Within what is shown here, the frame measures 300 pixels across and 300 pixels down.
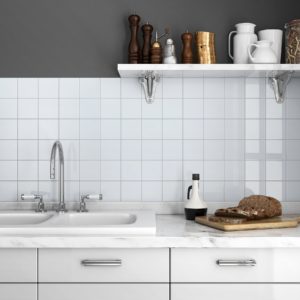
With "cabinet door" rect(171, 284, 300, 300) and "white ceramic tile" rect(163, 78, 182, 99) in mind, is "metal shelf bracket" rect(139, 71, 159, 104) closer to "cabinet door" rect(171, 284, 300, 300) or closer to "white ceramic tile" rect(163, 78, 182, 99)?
"white ceramic tile" rect(163, 78, 182, 99)

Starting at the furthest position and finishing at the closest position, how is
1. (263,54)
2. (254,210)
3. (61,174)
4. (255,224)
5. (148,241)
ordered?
(61,174) → (263,54) → (254,210) → (255,224) → (148,241)

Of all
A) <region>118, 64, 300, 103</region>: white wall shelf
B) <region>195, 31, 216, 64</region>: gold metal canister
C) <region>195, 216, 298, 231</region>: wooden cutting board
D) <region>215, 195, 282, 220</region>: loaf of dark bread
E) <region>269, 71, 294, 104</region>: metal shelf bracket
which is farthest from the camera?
<region>269, 71, 294, 104</region>: metal shelf bracket

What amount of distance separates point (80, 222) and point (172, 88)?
88 centimetres

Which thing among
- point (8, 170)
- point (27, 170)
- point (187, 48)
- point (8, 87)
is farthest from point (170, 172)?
point (8, 87)

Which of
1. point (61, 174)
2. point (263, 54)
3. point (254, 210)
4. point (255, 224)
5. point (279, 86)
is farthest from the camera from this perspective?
point (279, 86)

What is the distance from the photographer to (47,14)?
280 cm

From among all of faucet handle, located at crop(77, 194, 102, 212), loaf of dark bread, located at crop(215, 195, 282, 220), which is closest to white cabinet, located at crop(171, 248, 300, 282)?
loaf of dark bread, located at crop(215, 195, 282, 220)

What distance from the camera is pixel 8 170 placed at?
9.18 feet

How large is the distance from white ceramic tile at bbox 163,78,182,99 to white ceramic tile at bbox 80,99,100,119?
0.38 metres

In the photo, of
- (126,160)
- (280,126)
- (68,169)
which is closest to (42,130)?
(68,169)

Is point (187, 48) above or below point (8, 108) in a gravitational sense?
above

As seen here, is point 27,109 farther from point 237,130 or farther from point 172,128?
point 237,130

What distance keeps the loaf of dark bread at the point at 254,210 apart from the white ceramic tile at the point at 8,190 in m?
1.12

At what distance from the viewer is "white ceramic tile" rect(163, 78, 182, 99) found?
2816 millimetres
